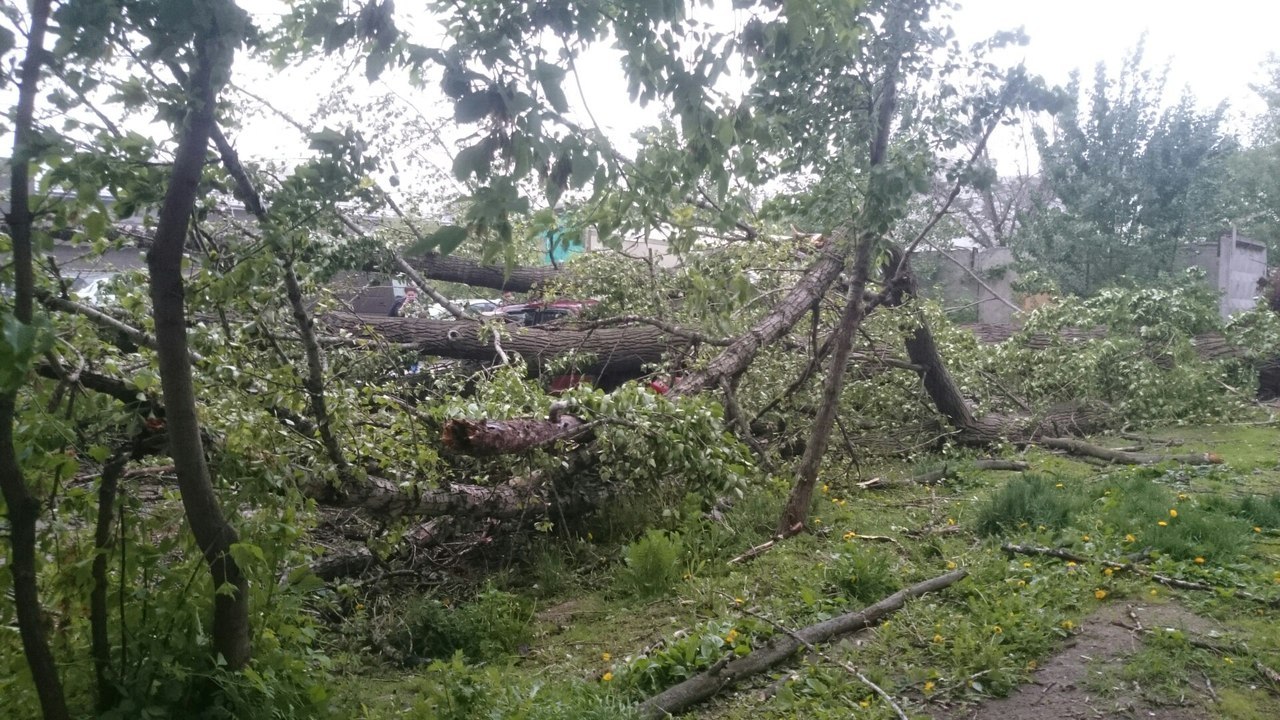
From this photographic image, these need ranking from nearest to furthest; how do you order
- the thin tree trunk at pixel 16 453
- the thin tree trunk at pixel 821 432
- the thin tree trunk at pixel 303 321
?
1. the thin tree trunk at pixel 16 453
2. the thin tree trunk at pixel 303 321
3. the thin tree trunk at pixel 821 432

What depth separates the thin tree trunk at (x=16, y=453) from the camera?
2314 mm

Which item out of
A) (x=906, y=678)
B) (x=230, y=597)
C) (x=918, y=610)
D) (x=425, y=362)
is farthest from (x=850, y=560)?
(x=425, y=362)

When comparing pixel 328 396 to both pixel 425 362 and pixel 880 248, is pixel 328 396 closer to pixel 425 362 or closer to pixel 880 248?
pixel 880 248

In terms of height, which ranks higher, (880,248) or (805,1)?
(805,1)

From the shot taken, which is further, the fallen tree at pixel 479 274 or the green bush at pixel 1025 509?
the fallen tree at pixel 479 274

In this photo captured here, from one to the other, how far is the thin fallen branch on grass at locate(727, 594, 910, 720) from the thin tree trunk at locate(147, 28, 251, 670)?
1.95 meters

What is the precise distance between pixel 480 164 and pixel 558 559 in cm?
371

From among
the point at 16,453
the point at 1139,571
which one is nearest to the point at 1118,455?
the point at 1139,571

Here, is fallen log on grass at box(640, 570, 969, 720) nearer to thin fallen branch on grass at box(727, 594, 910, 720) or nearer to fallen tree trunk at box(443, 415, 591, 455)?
thin fallen branch on grass at box(727, 594, 910, 720)

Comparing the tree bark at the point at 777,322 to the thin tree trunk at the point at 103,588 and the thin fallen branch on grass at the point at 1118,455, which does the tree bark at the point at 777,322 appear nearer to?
the thin fallen branch on grass at the point at 1118,455

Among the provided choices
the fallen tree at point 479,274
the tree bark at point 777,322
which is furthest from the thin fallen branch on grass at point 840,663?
the fallen tree at point 479,274

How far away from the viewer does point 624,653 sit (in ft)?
13.3

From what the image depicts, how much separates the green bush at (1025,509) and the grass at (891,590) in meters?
0.01

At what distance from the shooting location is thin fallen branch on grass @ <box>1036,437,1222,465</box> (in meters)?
6.94
